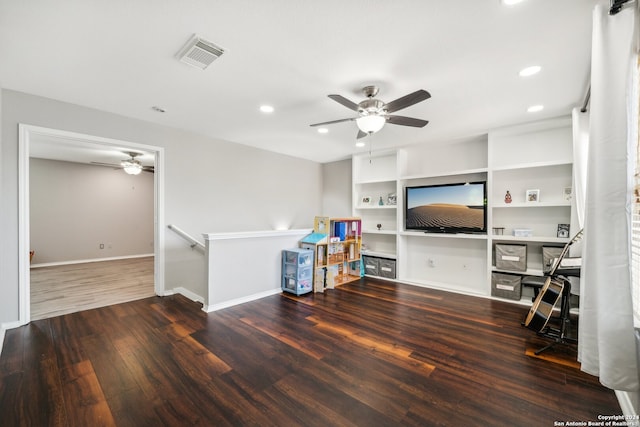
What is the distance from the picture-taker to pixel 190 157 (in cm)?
412

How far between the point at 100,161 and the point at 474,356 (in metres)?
8.03

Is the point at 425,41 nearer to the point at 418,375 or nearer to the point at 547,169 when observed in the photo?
the point at 418,375

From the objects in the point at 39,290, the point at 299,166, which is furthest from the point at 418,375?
the point at 39,290

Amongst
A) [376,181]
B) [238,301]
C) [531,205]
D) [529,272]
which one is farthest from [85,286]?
[531,205]

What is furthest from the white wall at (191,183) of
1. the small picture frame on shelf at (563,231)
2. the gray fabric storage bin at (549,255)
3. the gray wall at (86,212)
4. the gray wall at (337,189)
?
the small picture frame on shelf at (563,231)

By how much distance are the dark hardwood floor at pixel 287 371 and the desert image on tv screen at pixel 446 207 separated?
1500mm

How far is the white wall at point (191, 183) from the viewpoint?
9.04 feet

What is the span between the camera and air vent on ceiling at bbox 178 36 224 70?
195 centimetres

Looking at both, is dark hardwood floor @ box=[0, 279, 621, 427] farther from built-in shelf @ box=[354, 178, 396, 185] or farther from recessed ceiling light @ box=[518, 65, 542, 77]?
built-in shelf @ box=[354, 178, 396, 185]

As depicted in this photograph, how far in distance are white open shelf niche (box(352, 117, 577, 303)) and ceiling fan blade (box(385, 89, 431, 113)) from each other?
7.50ft

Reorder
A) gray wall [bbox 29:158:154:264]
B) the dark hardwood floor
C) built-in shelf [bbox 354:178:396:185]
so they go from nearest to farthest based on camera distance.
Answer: the dark hardwood floor < built-in shelf [bbox 354:178:396:185] < gray wall [bbox 29:158:154:264]

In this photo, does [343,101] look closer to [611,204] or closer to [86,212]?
[611,204]

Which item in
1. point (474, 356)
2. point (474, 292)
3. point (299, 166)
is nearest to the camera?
point (474, 356)

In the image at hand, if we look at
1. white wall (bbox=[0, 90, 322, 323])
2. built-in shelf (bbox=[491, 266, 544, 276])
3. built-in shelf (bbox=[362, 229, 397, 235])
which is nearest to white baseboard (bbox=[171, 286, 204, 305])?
white wall (bbox=[0, 90, 322, 323])
